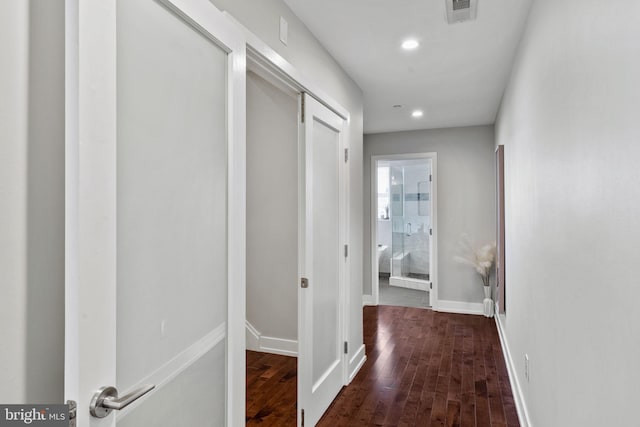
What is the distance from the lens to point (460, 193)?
542 cm

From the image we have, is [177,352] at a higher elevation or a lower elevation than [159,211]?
lower

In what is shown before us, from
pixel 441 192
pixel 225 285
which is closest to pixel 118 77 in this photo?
pixel 225 285

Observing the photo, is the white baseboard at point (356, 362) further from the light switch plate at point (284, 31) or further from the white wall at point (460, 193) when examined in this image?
the light switch plate at point (284, 31)

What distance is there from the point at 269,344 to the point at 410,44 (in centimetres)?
290

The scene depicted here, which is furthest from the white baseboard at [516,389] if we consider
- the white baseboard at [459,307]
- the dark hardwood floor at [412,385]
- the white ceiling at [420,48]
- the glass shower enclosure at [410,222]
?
the glass shower enclosure at [410,222]

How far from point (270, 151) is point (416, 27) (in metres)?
1.83

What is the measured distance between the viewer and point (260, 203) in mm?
3840

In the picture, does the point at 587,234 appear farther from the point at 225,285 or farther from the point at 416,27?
the point at 416,27

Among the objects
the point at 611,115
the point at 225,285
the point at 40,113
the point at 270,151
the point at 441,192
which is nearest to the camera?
the point at 40,113

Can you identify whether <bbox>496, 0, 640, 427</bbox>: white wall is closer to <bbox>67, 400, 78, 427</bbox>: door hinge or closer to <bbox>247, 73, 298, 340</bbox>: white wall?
<bbox>67, 400, 78, 427</bbox>: door hinge

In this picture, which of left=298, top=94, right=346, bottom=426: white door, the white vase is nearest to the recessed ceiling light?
left=298, top=94, right=346, bottom=426: white door

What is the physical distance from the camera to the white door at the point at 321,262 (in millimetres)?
2361

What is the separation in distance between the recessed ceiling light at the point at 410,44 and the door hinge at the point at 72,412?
2611 mm

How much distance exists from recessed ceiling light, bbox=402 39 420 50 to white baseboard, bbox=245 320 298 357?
2.70 m
